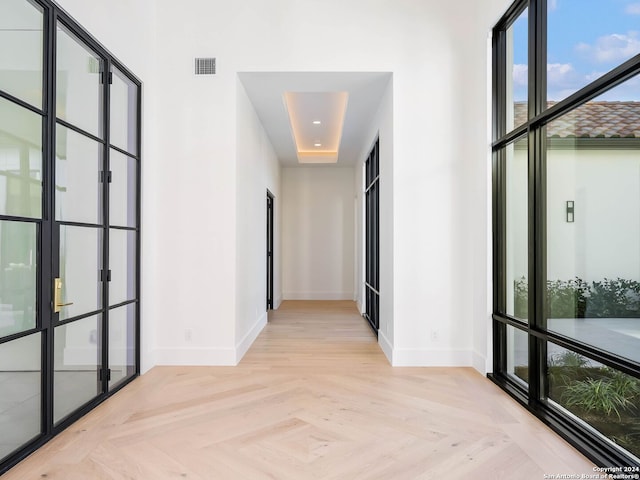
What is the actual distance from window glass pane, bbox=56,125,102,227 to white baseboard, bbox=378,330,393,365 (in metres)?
2.95

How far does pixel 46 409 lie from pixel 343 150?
6.22 m

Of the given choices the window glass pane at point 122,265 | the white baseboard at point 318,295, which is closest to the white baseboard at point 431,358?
the window glass pane at point 122,265

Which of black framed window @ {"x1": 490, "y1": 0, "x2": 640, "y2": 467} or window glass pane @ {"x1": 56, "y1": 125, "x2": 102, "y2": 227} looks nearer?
black framed window @ {"x1": 490, "y1": 0, "x2": 640, "y2": 467}

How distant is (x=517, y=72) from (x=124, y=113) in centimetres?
338

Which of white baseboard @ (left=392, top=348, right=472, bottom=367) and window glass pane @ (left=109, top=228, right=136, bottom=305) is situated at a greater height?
window glass pane @ (left=109, top=228, right=136, bottom=305)

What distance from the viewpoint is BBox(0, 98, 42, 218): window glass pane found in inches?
85.0

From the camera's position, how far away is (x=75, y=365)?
9.34ft

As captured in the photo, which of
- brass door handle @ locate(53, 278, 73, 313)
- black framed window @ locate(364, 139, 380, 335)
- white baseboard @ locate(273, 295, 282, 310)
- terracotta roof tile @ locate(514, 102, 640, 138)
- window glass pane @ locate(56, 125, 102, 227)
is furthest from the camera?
white baseboard @ locate(273, 295, 282, 310)

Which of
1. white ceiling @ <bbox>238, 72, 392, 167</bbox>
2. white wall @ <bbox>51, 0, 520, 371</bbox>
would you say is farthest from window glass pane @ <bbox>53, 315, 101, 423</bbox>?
white ceiling @ <bbox>238, 72, 392, 167</bbox>

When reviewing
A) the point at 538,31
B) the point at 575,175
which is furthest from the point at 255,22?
the point at 575,175

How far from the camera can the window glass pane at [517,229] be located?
10.7 feet

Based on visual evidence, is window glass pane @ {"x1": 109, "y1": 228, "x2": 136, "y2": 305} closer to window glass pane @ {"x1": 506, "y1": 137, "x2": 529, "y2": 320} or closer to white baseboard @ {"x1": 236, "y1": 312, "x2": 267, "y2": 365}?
white baseboard @ {"x1": 236, "y1": 312, "x2": 267, "y2": 365}

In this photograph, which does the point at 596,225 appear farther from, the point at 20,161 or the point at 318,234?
the point at 318,234

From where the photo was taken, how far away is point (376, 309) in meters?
5.73
